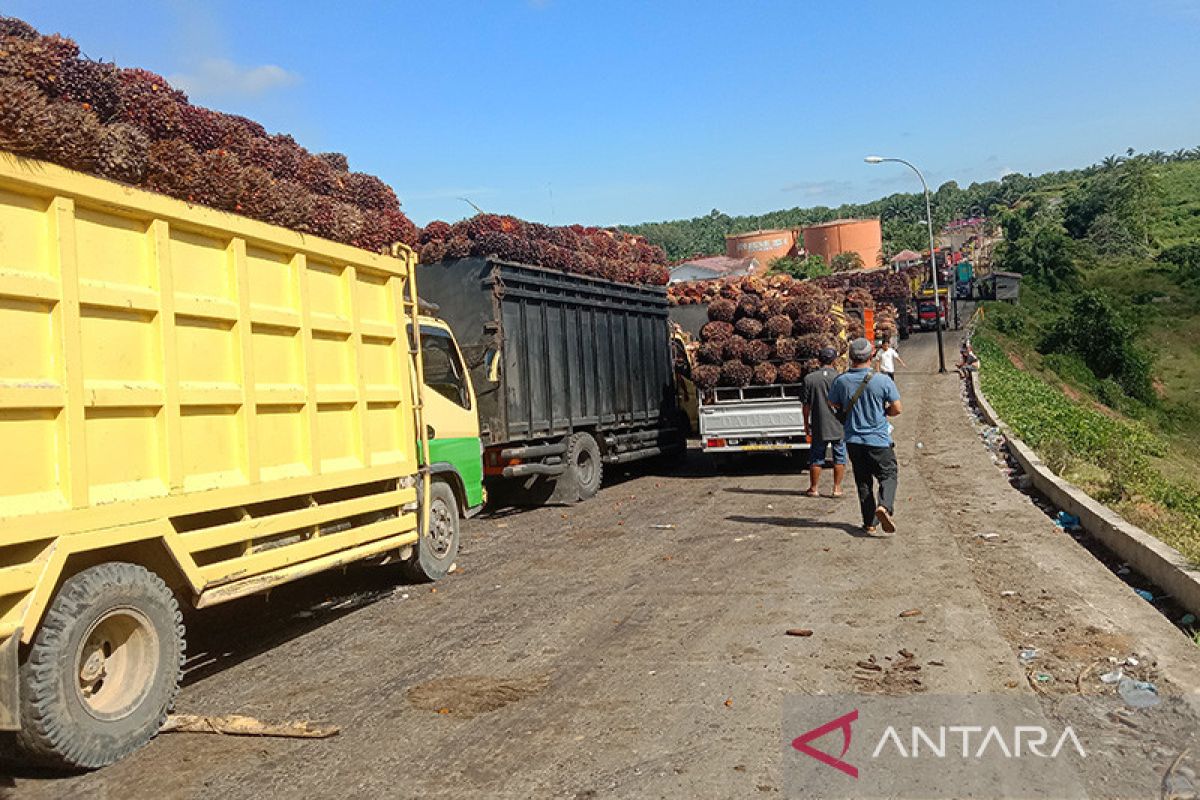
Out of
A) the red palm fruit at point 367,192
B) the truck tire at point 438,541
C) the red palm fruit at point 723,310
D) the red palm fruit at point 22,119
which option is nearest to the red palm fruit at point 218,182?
the red palm fruit at point 22,119

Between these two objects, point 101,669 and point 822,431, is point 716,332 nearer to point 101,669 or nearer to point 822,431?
point 822,431

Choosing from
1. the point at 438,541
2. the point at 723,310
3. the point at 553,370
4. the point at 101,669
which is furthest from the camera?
the point at 723,310

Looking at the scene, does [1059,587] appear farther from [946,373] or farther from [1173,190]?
[1173,190]

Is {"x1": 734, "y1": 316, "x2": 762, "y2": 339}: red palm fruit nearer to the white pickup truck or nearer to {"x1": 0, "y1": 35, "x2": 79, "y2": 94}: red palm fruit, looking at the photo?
the white pickup truck

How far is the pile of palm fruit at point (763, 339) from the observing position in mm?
14359

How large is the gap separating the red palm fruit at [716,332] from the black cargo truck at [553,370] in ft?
3.44

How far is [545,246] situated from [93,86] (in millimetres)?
7532

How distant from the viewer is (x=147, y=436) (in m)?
4.83

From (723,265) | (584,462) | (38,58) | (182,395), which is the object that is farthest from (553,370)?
(723,265)

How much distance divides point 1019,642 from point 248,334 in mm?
5025

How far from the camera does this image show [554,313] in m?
12.7

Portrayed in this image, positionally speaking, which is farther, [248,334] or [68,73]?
[248,334]

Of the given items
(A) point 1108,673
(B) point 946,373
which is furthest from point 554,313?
(B) point 946,373

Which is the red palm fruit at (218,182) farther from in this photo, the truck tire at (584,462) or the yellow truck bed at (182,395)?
the truck tire at (584,462)
